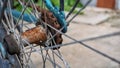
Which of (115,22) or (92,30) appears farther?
(115,22)

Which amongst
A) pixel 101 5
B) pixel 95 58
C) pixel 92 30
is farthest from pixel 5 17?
pixel 101 5

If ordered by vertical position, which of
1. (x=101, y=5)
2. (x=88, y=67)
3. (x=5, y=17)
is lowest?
(x=101, y=5)

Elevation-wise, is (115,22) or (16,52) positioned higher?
(16,52)

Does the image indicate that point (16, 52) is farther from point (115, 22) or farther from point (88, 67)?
point (115, 22)

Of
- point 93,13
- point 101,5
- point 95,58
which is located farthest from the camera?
point 101,5

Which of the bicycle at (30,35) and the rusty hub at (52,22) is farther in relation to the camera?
the rusty hub at (52,22)

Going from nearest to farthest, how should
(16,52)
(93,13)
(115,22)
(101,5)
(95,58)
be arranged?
(16,52) < (95,58) < (115,22) < (93,13) < (101,5)

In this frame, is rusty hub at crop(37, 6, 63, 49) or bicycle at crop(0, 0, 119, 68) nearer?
bicycle at crop(0, 0, 119, 68)
